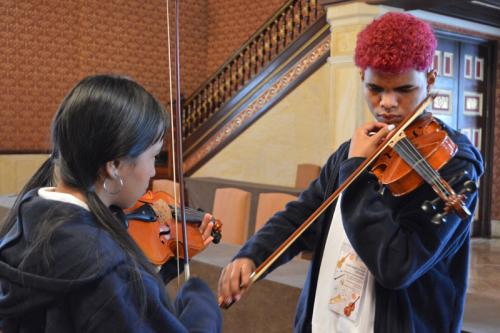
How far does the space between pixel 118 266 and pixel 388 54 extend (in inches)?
29.7

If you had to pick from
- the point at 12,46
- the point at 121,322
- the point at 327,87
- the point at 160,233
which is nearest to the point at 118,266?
the point at 121,322

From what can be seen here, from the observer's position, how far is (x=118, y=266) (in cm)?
97

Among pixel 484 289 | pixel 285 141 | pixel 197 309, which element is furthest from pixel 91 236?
pixel 285 141

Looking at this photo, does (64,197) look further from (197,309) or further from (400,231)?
(400,231)

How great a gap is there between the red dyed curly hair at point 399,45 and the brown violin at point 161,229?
0.65 metres

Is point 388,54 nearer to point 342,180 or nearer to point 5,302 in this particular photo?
point 342,180

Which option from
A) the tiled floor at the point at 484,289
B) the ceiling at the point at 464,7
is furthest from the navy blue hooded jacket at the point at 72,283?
the ceiling at the point at 464,7

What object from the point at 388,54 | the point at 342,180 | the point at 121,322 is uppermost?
the point at 388,54

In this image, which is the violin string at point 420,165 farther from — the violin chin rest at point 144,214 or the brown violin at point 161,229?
the violin chin rest at point 144,214

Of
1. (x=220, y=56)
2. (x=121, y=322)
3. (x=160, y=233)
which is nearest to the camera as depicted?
(x=121, y=322)

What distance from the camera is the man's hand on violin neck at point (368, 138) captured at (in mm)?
1275

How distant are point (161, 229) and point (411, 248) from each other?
77cm

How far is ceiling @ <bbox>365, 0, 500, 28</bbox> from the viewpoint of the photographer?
5.09m

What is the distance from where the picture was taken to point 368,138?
4.26ft
